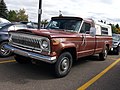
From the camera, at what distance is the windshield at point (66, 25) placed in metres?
7.80

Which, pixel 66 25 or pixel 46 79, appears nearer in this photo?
pixel 46 79

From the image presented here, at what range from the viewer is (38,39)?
244 inches

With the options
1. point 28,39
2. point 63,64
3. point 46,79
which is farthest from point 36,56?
point 63,64

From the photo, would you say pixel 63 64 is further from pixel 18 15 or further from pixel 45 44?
pixel 18 15

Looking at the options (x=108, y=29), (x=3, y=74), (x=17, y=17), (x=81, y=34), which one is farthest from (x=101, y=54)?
(x=17, y=17)

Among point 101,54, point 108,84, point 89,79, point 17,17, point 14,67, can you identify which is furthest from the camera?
point 17,17

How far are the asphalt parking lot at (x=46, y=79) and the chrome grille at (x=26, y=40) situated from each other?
648 mm

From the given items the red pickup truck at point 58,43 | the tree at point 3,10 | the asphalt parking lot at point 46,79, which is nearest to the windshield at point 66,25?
the red pickup truck at point 58,43

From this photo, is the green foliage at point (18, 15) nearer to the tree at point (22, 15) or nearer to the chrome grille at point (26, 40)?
the tree at point (22, 15)

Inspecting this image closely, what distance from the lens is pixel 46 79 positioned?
6.40m

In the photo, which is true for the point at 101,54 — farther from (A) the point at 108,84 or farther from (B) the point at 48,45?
(B) the point at 48,45

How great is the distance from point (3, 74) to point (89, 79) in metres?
2.57

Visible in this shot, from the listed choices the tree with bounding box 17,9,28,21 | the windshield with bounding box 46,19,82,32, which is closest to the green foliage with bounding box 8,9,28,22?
the tree with bounding box 17,9,28,21

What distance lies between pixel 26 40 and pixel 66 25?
6.55ft
